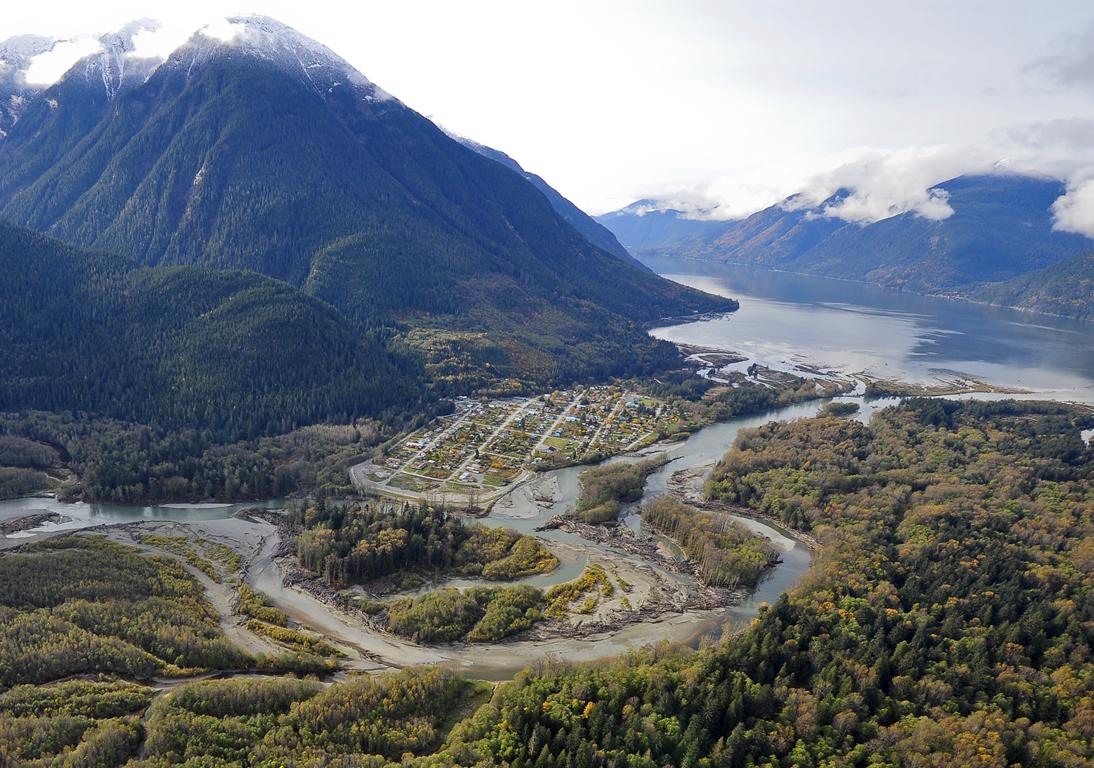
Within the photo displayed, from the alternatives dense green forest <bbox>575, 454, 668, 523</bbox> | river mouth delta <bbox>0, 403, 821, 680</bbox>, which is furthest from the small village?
dense green forest <bbox>575, 454, 668, 523</bbox>

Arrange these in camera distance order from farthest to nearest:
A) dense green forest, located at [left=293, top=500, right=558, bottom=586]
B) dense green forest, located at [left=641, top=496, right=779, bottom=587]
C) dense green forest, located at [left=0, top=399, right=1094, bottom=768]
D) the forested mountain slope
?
the forested mountain slope, dense green forest, located at [left=641, top=496, right=779, bottom=587], dense green forest, located at [left=293, top=500, right=558, bottom=586], dense green forest, located at [left=0, top=399, right=1094, bottom=768]

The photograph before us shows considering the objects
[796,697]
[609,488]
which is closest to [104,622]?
[796,697]

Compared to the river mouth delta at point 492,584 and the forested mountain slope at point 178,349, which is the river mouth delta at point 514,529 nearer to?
the river mouth delta at point 492,584

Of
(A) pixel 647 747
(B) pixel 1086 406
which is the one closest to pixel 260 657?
(A) pixel 647 747

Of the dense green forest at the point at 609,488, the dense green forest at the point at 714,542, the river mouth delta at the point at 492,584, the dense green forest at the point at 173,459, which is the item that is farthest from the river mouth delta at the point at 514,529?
the dense green forest at the point at 173,459

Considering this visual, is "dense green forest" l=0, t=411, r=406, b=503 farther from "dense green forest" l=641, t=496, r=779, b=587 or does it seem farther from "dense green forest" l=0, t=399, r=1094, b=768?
"dense green forest" l=0, t=399, r=1094, b=768

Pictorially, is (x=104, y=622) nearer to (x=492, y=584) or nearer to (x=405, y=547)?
(x=405, y=547)
